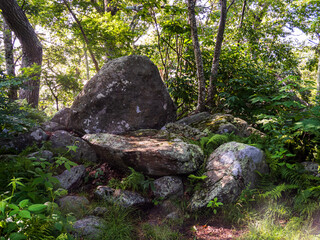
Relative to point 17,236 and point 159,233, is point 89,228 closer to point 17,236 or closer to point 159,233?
point 159,233

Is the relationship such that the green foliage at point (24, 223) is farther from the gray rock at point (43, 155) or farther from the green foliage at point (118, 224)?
the gray rock at point (43, 155)

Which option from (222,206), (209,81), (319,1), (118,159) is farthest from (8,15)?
(319,1)

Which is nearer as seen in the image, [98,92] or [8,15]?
[98,92]

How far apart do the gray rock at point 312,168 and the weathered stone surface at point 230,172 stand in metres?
0.77

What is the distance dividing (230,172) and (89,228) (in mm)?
2746

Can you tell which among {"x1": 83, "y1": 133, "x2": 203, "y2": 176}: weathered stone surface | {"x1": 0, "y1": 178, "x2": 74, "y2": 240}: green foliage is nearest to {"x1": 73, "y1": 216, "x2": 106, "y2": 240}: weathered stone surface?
{"x1": 0, "y1": 178, "x2": 74, "y2": 240}: green foliage

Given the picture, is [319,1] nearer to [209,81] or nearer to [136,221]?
[209,81]

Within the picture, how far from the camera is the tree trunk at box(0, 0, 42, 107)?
658 cm

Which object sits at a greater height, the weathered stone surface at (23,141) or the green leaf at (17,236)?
the weathered stone surface at (23,141)

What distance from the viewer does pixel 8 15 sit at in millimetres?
6602

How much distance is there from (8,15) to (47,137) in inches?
186

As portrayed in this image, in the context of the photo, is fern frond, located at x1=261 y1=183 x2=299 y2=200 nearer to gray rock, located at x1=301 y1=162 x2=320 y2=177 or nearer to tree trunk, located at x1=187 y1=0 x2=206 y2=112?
gray rock, located at x1=301 y1=162 x2=320 y2=177

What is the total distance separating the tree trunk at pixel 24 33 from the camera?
658 cm

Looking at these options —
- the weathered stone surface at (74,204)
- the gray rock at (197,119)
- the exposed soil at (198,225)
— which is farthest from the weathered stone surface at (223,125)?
the weathered stone surface at (74,204)
